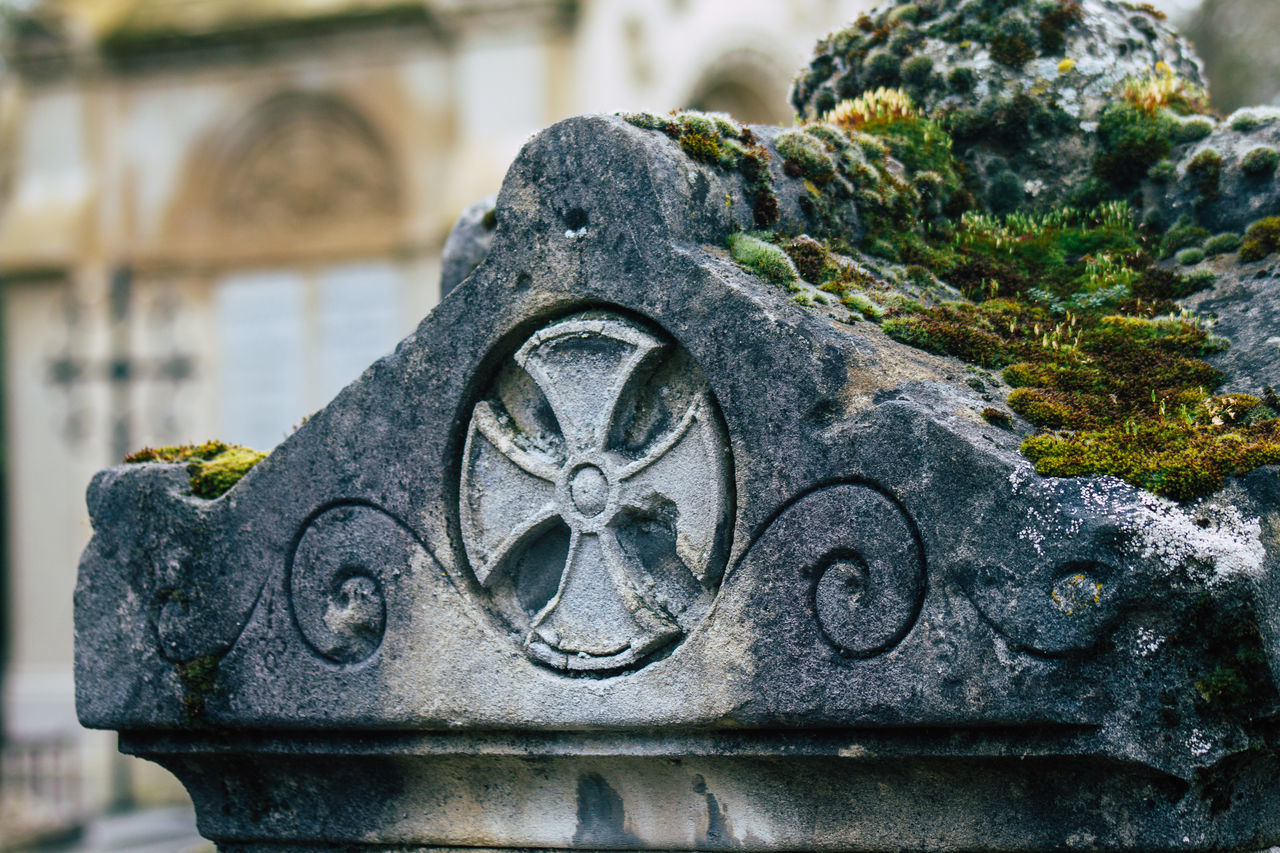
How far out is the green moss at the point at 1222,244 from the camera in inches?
123

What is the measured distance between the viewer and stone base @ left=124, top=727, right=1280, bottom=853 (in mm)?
2340

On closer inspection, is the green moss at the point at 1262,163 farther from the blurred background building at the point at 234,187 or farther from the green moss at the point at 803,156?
the blurred background building at the point at 234,187

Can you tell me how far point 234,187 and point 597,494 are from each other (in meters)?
11.8

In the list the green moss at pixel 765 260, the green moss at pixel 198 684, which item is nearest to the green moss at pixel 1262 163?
the green moss at pixel 765 260

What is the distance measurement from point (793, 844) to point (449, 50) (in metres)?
11.2

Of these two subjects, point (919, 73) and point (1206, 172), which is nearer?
point (1206, 172)

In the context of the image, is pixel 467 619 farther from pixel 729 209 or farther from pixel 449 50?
pixel 449 50

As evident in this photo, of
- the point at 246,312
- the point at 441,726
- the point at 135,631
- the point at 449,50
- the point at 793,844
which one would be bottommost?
the point at 793,844

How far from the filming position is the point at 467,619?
2859 mm

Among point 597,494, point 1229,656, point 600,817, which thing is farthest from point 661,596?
point 1229,656

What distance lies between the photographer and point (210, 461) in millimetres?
3342

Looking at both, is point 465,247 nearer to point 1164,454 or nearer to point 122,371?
point 1164,454

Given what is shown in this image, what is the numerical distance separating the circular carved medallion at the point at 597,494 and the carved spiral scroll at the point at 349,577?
193 mm

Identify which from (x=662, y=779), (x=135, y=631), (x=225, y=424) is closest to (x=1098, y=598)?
(x=662, y=779)
